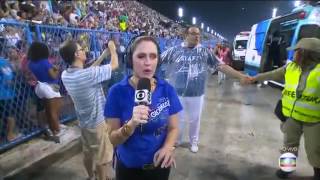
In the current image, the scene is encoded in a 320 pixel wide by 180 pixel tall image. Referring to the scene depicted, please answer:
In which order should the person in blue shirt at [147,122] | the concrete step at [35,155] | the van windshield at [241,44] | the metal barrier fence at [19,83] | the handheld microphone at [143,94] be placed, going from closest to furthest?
the handheld microphone at [143,94] < the person in blue shirt at [147,122] < the concrete step at [35,155] < the metal barrier fence at [19,83] < the van windshield at [241,44]

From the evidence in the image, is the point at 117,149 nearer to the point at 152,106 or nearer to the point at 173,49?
the point at 152,106

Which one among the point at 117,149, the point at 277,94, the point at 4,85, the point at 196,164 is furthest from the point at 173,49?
the point at 277,94

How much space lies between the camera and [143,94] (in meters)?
1.71

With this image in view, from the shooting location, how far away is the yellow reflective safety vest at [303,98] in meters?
3.69

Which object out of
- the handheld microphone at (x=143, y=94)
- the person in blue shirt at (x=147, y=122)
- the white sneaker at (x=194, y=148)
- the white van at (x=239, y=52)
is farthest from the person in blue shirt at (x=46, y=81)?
the white van at (x=239, y=52)

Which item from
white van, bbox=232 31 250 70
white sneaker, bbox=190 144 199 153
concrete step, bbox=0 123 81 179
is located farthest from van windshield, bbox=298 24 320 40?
white van, bbox=232 31 250 70

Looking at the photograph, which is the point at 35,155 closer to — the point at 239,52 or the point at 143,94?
the point at 143,94

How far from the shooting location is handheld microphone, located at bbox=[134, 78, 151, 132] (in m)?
1.69

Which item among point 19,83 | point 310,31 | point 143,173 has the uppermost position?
point 310,31

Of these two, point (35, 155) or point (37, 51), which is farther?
point (37, 51)

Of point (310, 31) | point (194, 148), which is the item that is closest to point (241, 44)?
point (310, 31)

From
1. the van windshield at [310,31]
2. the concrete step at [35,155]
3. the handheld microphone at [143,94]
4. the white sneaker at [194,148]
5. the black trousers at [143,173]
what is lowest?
the white sneaker at [194,148]

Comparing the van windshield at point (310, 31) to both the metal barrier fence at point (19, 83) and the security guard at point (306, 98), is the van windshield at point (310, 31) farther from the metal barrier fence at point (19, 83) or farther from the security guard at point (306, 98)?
the metal barrier fence at point (19, 83)

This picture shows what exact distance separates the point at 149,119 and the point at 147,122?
0.02 meters
